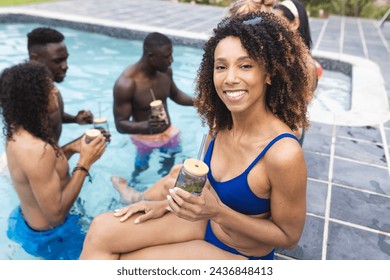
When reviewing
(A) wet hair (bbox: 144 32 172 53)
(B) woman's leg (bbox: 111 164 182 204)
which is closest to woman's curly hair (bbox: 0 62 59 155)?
(B) woman's leg (bbox: 111 164 182 204)

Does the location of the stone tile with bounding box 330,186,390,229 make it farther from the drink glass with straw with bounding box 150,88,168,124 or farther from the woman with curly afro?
the drink glass with straw with bounding box 150,88,168,124

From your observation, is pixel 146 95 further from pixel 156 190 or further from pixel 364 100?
pixel 364 100

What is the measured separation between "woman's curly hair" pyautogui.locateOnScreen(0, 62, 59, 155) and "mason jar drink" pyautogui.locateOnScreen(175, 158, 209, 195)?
1346mm

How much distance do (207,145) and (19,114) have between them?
1312 mm

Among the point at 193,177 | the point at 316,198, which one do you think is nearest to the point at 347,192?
the point at 316,198

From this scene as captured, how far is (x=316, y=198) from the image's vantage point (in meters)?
3.31

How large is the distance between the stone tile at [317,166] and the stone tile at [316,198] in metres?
0.14

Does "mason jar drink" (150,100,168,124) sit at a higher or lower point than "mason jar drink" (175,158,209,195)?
lower

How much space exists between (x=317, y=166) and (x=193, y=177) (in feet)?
8.49

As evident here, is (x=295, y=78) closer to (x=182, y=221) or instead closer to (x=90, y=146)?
(x=182, y=221)

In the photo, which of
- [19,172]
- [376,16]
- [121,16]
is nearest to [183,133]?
[19,172]

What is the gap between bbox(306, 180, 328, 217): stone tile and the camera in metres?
3.15

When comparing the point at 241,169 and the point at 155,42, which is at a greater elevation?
the point at 155,42

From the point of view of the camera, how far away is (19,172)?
2516mm
